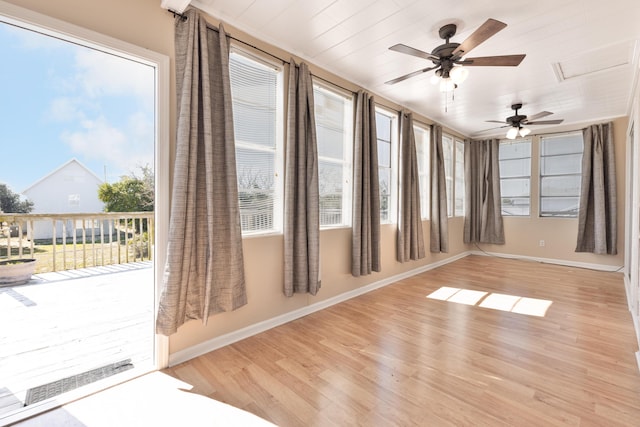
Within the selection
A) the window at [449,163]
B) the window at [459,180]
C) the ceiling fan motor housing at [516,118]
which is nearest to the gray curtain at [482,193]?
the window at [459,180]

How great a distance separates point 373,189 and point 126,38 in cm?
264

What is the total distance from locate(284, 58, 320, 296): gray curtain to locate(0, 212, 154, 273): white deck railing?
2652 mm

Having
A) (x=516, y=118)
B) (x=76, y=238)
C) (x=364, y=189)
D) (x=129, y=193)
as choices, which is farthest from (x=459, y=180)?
(x=76, y=238)

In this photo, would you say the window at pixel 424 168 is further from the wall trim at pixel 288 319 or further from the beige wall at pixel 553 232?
the beige wall at pixel 553 232

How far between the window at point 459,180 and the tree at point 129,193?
548 centimetres

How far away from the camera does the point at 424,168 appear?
16.0 ft

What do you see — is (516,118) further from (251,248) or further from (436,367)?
(251,248)

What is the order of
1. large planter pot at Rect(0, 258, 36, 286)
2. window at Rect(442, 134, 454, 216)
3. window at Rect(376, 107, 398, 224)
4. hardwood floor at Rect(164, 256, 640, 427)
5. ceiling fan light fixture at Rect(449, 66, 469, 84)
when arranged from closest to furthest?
1. hardwood floor at Rect(164, 256, 640, 427)
2. ceiling fan light fixture at Rect(449, 66, 469, 84)
3. large planter pot at Rect(0, 258, 36, 286)
4. window at Rect(376, 107, 398, 224)
5. window at Rect(442, 134, 454, 216)

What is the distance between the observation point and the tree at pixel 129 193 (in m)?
3.86

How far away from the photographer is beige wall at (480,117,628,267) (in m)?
4.71

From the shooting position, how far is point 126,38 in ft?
6.01

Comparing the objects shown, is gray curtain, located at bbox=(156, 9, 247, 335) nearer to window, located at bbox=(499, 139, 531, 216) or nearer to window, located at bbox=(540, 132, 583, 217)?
window, located at bbox=(499, 139, 531, 216)

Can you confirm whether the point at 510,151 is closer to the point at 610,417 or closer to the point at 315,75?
the point at 315,75

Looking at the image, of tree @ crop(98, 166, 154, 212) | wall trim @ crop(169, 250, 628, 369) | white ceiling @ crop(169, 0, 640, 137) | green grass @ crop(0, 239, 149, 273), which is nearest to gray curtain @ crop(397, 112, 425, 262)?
wall trim @ crop(169, 250, 628, 369)
